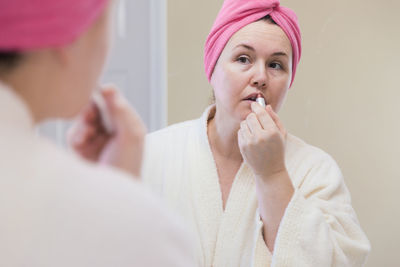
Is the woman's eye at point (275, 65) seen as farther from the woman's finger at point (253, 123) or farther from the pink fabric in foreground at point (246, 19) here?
the woman's finger at point (253, 123)

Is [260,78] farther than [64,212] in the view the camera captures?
Yes

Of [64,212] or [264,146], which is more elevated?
[264,146]

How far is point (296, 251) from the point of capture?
1.04m

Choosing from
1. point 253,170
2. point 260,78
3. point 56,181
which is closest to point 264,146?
point 253,170

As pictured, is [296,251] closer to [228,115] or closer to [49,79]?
[228,115]

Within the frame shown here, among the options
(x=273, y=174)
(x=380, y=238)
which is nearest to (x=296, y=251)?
(x=273, y=174)

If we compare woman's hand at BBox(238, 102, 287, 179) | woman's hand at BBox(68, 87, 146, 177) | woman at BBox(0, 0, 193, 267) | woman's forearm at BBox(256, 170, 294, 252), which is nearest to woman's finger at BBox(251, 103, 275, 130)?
woman's hand at BBox(238, 102, 287, 179)

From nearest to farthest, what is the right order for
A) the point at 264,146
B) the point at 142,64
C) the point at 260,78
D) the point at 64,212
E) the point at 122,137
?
the point at 64,212
the point at 122,137
the point at 264,146
the point at 260,78
the point at 142,64

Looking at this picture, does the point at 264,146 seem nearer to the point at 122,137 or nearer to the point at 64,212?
the point at 122,137

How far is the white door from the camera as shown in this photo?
6.25 feet

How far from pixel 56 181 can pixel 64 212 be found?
26 millimetres

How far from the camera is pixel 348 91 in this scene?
6.75 feet

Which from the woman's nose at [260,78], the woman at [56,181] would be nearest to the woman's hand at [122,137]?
the woman at [56,181]

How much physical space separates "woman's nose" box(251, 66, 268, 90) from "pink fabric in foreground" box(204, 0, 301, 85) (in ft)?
0.44
